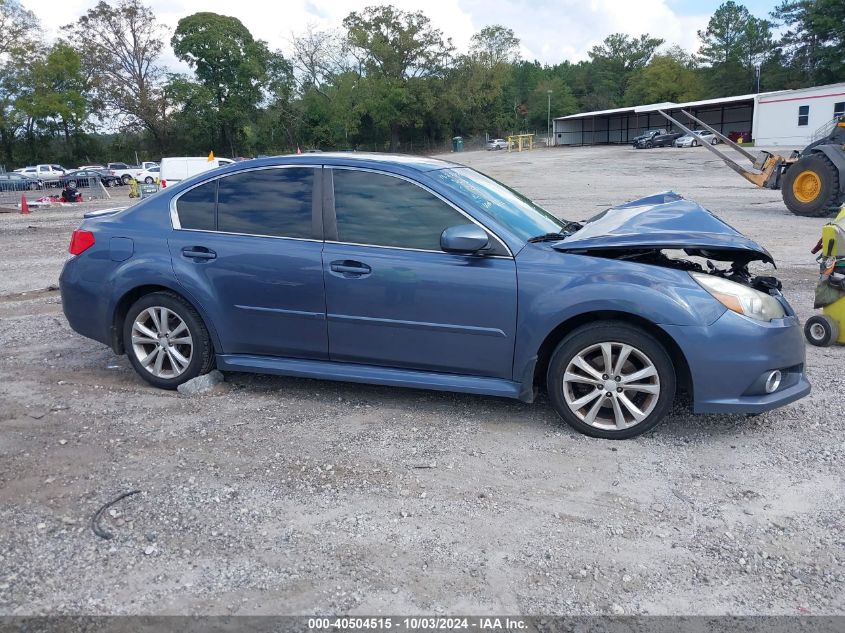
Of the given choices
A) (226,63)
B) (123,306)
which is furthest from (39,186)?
(123,306)

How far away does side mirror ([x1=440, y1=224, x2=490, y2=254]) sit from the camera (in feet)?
13.2

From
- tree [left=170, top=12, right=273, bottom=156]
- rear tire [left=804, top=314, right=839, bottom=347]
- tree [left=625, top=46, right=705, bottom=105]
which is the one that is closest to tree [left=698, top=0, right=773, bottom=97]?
tree [left=625, top=46, right=705, bottom=105]

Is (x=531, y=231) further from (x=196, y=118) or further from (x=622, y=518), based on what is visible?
(x=196, y=118)

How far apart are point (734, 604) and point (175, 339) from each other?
3841 mm

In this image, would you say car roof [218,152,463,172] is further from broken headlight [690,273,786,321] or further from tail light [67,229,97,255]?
broken headlight [690,273,786,321]

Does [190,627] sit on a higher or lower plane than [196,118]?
lower

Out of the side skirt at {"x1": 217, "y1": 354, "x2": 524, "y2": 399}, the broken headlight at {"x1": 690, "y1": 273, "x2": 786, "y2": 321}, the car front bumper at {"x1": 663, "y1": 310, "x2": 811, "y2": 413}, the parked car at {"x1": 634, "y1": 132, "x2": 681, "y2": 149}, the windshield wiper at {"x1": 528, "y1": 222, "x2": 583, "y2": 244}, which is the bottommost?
the side skirt at {"x1": 217, "y1": 354, "x2": 524, "y2": 399}

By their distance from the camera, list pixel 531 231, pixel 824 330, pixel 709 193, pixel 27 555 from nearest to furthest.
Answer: pixel 27 555
pixel 531 231
pixel 824 330
pixel 709 193

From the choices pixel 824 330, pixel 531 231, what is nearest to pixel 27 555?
pixel 531 231

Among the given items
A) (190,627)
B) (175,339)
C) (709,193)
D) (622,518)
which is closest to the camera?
(190,627)

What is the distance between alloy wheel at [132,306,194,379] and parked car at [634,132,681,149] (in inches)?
2032

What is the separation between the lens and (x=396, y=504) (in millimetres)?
3375

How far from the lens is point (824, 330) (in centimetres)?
576

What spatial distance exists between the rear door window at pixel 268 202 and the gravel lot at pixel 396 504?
118 centimetres
